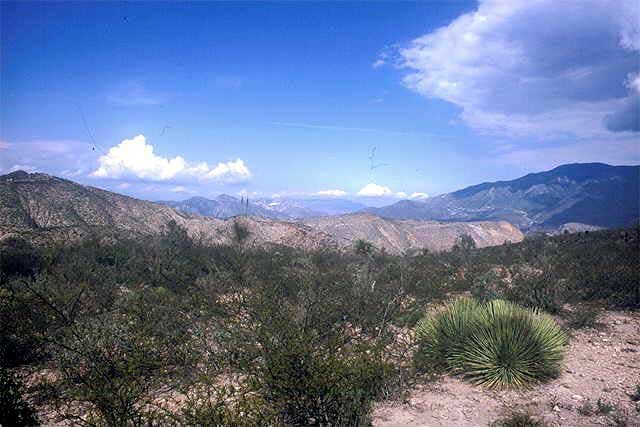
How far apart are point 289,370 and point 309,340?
24.5 inches

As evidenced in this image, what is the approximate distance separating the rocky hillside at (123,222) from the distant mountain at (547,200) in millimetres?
62850

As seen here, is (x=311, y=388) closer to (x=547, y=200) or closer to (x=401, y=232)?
(x=401, y=232)

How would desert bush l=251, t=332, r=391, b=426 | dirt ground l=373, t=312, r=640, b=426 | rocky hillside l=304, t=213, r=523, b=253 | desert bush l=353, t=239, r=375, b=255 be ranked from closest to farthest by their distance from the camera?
desert bush l=251, t=332, r=391, b=426, dirt ground l=373, t=312, r=640, b=426, desert bush l=353, t=239, r=375, b=255, rocky hillside l=304, t=213, r=523, b=253

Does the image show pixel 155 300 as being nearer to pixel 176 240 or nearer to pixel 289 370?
pixel 289 370

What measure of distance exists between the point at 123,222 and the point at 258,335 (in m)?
37.5

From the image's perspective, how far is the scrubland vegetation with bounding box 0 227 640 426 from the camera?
14.0ft

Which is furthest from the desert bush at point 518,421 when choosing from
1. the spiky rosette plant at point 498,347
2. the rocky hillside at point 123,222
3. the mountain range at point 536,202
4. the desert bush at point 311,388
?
the mountain range at point 536,202

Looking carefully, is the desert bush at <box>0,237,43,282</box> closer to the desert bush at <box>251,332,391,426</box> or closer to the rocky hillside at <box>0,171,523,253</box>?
the rocky hillside at <box>0,171,523,253</box>

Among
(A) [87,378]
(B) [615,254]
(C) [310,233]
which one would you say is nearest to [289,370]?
(A) [87,378]

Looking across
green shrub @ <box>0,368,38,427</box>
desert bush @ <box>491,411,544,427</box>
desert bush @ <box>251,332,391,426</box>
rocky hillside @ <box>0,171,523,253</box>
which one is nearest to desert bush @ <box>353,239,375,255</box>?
rocky hillside @ <box>0,171,523,253</box>

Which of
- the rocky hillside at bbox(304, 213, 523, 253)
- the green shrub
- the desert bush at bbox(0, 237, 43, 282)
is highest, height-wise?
the desert bush at bbox(0, 237, 43, 282)

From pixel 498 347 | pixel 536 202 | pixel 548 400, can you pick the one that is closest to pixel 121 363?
pixel 498 347

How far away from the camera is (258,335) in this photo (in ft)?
17.5

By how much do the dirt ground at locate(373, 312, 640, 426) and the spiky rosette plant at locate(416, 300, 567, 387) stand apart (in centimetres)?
24
